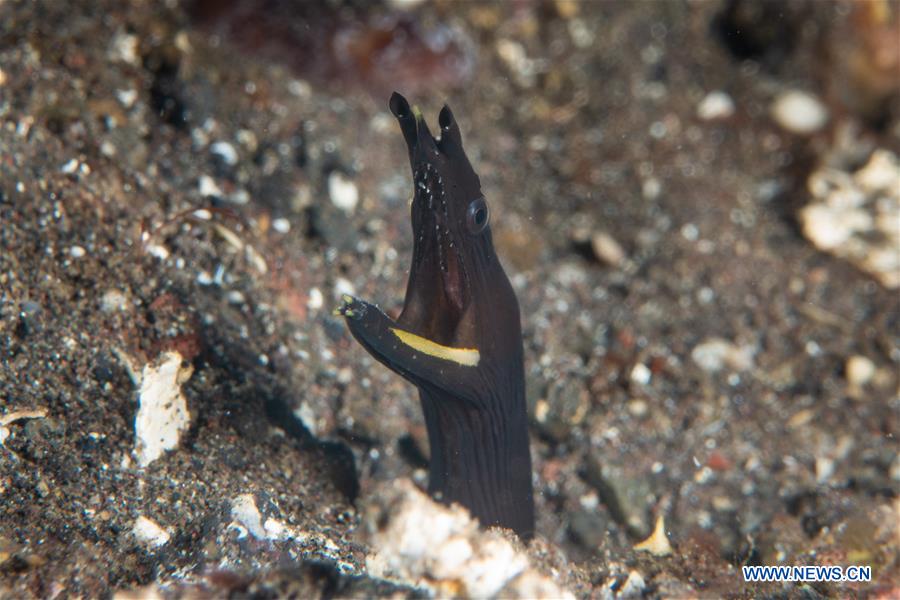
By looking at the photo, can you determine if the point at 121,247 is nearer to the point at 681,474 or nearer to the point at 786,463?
the point at 681,474

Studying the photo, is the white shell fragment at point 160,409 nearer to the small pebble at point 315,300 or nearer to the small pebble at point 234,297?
the small pebble at point 234,297

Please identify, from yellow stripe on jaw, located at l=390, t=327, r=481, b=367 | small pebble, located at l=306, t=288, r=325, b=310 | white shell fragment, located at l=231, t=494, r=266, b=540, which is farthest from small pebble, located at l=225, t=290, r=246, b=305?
yellow stripe on jaw, located at l=390, t=327, r=481, b=367

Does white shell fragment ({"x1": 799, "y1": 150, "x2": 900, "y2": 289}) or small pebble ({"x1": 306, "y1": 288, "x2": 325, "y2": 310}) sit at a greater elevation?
white shell fragment ({"x1": 799, "y1": 150, "x2": 900, "y2": 289})

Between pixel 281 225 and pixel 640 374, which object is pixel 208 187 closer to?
pixel 281 225

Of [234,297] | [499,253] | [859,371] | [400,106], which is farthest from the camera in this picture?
[499,253]

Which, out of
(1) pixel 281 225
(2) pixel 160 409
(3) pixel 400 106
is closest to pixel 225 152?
(1) pixel 281 225

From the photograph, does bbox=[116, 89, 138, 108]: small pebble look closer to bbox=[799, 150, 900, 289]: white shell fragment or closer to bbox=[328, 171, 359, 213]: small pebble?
bbox=[328, 171, 359, 213]: small pebble
